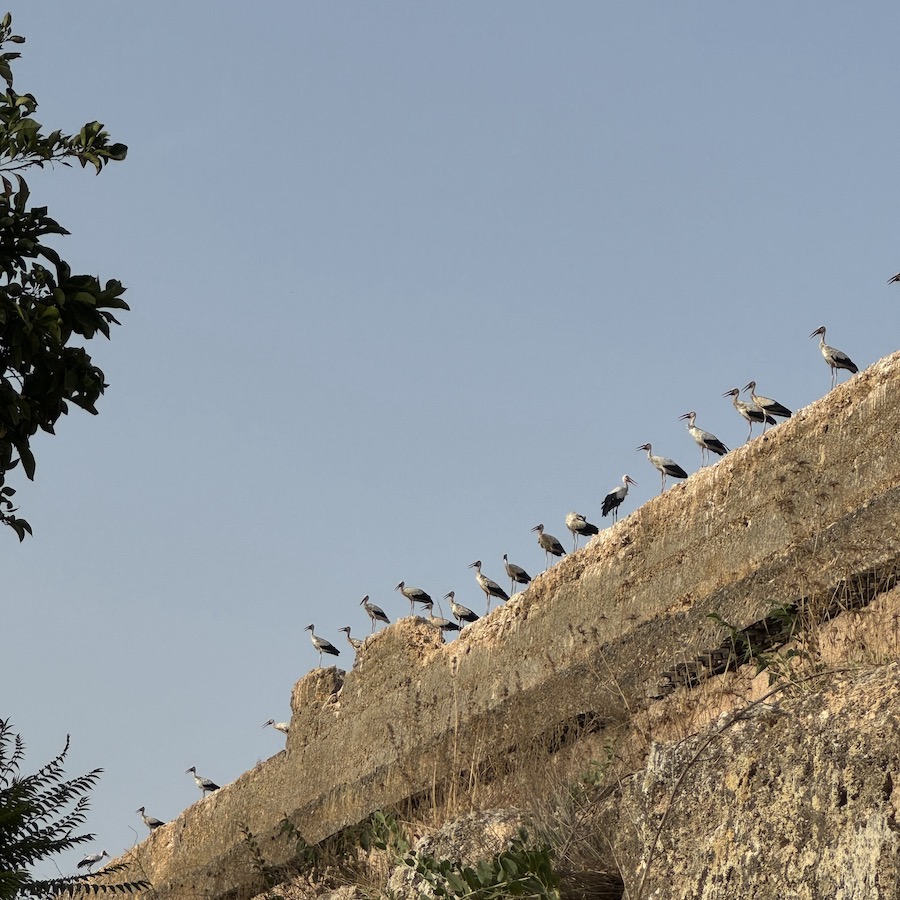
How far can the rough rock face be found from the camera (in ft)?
12.1

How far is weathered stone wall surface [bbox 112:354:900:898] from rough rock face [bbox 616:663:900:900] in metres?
2.70

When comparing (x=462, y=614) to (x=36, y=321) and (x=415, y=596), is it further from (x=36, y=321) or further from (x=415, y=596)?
(x=36, y=321)

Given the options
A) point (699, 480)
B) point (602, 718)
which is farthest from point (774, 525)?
point (602, 718)

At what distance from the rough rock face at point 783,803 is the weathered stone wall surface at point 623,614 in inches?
106

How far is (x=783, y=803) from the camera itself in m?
3.93

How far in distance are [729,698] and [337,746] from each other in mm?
7654

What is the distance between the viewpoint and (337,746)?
14969 mm

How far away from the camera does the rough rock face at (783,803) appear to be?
3680mm

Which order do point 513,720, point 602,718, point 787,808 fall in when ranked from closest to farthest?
point 787,808 → point 602,718 → point 513,720

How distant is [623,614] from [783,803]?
7.22 metres

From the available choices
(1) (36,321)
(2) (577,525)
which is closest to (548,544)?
(2) (577,525)

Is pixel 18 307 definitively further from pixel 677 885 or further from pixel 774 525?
pixel 774 525

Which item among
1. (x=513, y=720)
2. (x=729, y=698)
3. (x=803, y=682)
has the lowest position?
(x=803, y=682)

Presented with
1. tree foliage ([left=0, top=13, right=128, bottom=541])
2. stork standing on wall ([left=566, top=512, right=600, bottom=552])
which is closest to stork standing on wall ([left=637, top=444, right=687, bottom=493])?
stork standing on wall ([left=566, top=512, right=600, bottom=552])
